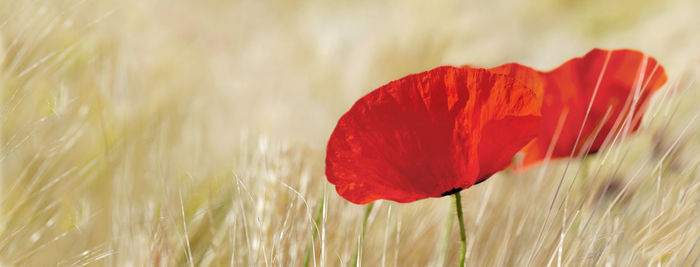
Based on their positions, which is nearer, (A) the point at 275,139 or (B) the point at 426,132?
(B) the point at 426,132

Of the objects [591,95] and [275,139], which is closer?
[591,95]

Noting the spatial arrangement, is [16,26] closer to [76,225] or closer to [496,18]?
[76,225]

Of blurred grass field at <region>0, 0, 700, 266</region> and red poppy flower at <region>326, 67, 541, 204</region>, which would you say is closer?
red poppy flower at <region>326, 67, 541, 204</region>

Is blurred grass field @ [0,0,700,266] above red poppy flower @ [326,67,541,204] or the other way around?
the other way around

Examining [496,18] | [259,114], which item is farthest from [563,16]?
[259,114]
